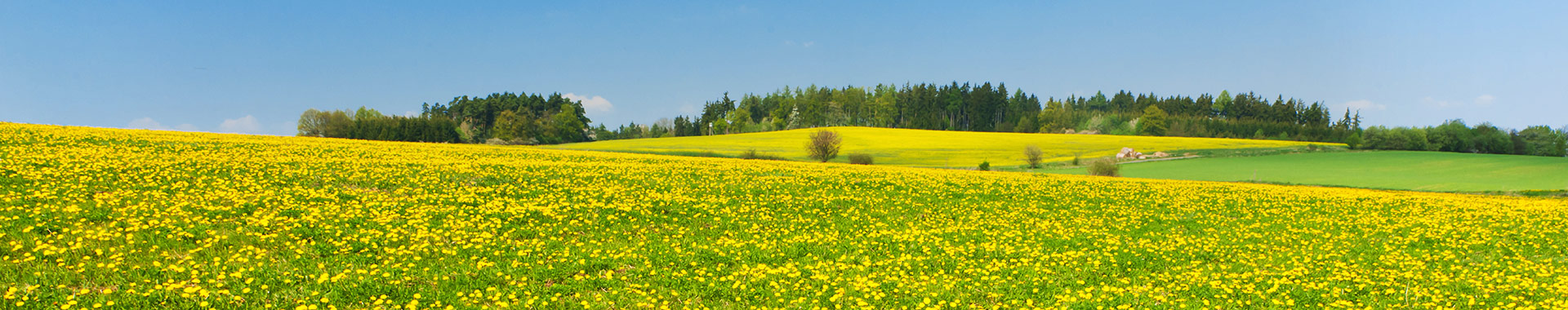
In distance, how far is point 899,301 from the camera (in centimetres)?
1078

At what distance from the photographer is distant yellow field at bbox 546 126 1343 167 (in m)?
88.8

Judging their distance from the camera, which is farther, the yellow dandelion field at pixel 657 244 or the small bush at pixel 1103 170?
the small bush at pixel 1103 170

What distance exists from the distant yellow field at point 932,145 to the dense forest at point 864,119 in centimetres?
2967

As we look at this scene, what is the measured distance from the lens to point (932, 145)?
108m

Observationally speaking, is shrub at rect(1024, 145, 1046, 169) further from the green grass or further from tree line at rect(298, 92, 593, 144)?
tree line at rect(298, 92, 593, 144)

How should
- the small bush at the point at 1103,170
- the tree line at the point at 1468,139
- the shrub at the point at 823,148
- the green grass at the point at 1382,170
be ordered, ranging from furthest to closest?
the tree line at the point at 1468,139 < the shrub at the point at 823,148 < the small bush at the point at 1103,170 < the green grass at the point at 1382,170

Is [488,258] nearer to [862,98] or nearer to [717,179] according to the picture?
[717,179]

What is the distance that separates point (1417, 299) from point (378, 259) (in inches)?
656

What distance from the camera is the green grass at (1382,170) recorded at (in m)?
58.2

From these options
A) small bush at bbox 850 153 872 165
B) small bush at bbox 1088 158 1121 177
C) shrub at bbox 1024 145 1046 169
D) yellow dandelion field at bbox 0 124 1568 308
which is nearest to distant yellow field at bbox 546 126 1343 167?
shrub at bbox 1024 145 1046 169

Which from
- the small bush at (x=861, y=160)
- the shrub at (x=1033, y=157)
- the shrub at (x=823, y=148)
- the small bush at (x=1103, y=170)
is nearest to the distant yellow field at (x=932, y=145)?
the shrub at (x=1033, y=157)

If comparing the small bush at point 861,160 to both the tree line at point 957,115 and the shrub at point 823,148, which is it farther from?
the tree line at point 957,115

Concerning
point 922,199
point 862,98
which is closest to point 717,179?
point 922,199

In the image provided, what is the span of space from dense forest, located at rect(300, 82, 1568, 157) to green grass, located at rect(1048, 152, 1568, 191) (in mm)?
49857
